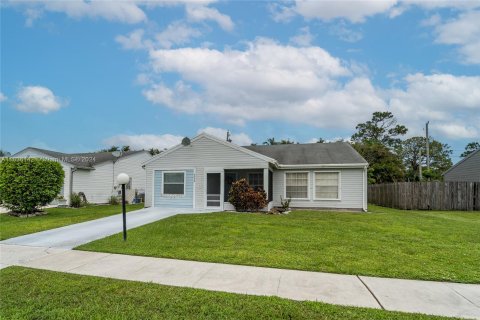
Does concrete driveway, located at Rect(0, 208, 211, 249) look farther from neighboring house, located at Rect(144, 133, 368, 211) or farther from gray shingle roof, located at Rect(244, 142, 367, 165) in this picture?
gray shingle roof, located at Rect(244, 142, 367, 165)

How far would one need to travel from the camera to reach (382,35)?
13.6 m

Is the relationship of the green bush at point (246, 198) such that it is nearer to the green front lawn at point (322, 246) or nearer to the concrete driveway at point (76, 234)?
the green front lawn at point (322, 246)

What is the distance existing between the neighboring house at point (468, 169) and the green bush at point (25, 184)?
2918cm

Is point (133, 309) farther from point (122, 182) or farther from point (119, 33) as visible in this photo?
point (119, 33)

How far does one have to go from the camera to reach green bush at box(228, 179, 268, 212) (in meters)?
14.5

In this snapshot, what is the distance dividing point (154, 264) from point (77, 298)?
1.77 metres

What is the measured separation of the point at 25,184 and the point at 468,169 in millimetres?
31098

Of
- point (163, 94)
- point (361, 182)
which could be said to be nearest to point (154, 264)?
point (361, 182)

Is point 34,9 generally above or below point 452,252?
above

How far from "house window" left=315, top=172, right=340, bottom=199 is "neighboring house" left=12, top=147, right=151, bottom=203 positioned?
1456 cm

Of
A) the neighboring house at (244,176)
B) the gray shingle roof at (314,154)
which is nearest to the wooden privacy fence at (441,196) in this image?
the gray shingle roof at (314,154)

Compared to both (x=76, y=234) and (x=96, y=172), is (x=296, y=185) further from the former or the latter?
(x=96, y=172)

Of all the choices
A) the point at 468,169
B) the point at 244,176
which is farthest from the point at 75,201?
the point at 468,169

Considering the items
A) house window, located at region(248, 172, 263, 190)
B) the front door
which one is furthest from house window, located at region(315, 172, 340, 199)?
the front door
